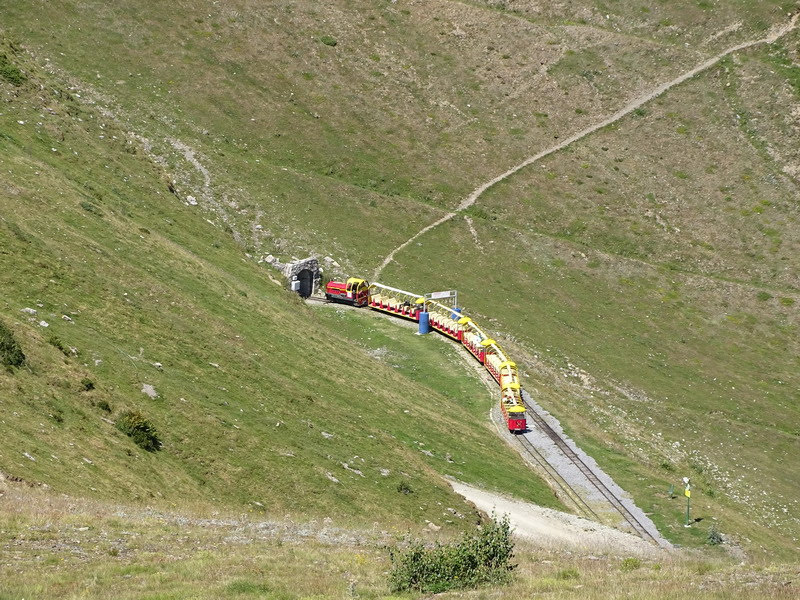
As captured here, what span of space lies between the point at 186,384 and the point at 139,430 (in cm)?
653

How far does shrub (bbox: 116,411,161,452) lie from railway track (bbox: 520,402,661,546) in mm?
28825

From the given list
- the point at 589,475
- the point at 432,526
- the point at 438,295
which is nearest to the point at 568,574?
the point at 432,526

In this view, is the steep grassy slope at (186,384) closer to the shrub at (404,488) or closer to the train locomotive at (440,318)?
the shrub at (404,488)

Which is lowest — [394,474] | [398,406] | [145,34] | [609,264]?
[394,474]

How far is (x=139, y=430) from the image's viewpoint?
42.3m

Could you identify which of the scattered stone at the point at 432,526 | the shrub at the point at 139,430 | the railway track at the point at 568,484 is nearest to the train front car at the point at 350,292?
the railway track at the point at 568,484

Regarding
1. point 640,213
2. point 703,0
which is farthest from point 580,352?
point 703,0

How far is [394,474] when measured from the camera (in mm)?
50438

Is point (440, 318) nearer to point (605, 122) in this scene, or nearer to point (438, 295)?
Result: point (438, 295)

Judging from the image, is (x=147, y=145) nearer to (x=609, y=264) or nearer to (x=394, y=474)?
(x=609, y=264)

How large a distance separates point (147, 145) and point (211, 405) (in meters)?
57.2

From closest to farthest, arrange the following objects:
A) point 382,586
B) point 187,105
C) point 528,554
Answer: point 382,586 < point 528,554 < point 187,105

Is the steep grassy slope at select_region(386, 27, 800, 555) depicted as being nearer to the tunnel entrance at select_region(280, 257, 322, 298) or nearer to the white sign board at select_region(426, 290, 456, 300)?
the white sign board at select_region(426, 290, 456, 300)

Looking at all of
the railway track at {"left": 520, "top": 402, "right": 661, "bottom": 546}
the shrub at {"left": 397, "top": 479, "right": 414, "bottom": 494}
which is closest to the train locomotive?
the railway track at {"left": 520, "top": 402, "right": 661, "bottom": 546}
